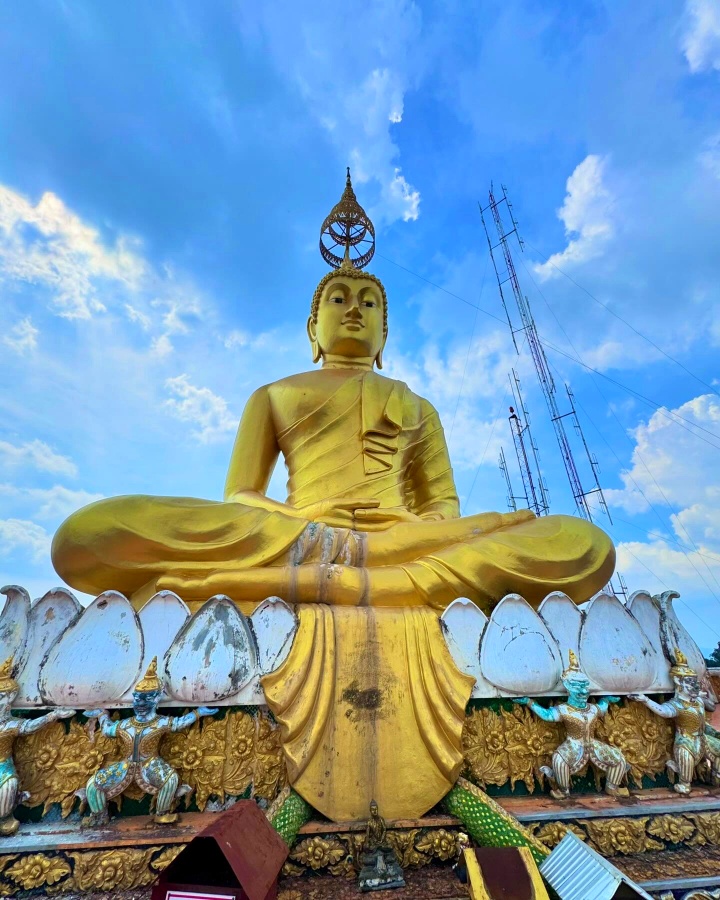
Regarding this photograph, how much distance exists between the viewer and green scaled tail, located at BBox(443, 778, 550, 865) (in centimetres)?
194

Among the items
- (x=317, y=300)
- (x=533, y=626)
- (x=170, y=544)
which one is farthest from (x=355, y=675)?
(x=317, y=300)

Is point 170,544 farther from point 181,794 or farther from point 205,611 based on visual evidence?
point 181,794

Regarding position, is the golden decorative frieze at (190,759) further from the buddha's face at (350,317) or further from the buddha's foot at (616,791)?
the buddha's face at (350,317)

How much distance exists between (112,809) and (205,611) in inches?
37.2

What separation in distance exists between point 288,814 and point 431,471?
3647 millimetres

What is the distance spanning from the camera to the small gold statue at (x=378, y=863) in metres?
1.93

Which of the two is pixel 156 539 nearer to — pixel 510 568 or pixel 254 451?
pixel 254 451

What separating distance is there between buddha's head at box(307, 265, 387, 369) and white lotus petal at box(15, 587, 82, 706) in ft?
12.7

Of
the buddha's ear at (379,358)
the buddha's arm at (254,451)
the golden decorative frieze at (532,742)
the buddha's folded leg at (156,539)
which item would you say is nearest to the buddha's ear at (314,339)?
the buddha's ear at (379,358)

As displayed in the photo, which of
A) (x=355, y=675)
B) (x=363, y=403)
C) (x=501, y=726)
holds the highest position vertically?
(x=363, y=403)

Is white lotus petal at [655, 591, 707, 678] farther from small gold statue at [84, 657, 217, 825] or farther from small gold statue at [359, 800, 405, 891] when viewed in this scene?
small gold statue at [84, 657, 217, 825]

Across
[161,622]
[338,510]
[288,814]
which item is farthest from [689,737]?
[161,622]

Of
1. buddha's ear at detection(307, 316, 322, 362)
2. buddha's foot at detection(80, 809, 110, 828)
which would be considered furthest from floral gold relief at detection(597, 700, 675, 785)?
buddha's ear at detection(307, 316, 322, 362)

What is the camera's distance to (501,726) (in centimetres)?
268
